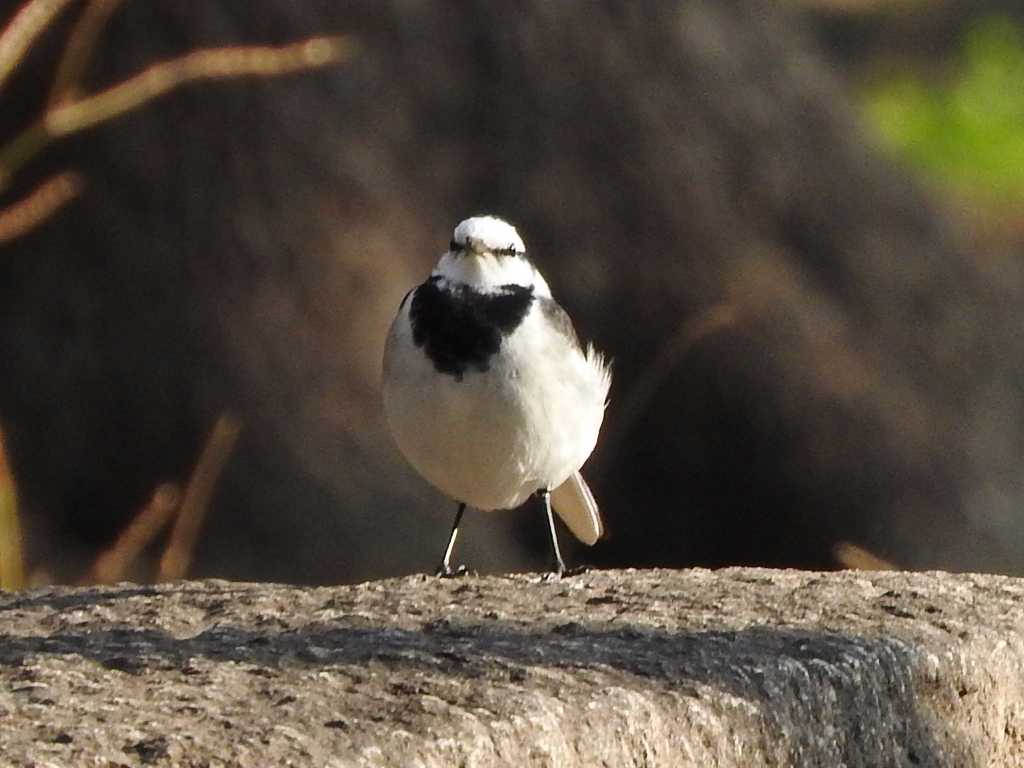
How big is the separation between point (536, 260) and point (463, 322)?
402cm

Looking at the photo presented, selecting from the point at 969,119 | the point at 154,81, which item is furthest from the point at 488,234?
the point at 969,119

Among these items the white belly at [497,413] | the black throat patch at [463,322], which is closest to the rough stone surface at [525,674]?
the white belly at [497,413]

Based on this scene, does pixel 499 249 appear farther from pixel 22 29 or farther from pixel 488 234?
pixel 22 29

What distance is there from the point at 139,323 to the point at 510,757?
5.35m

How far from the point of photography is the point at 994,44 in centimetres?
2133

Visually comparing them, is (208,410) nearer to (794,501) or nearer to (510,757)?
(794,501)

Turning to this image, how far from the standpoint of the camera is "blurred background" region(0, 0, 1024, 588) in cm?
823

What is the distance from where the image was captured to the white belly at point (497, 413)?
506cm

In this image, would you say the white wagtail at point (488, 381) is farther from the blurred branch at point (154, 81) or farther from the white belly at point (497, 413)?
the blurred branch at point (154, 81)

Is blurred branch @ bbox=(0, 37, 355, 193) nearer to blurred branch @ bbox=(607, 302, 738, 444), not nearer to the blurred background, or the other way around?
the blurred background

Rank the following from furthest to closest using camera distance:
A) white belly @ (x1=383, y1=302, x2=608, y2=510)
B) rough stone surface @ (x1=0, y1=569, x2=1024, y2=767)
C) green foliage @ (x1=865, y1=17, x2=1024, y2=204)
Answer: green foliage @ (x1=865, y1=17, x2=1024, y2=204) → white belly @ (x1=383, y1=302, x2=608, y2=510) → rough stone surface @ (x1=0, y1=569, x2=1024, y2=767)

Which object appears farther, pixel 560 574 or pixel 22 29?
pixel 560 574

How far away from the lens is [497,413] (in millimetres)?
5066

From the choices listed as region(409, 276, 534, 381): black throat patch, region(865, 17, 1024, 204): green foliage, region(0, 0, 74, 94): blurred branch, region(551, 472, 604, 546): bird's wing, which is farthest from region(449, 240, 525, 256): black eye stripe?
region(865, 17, 1024, 204): green foliage
